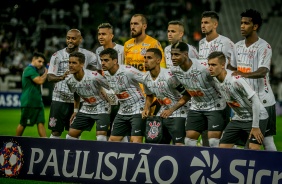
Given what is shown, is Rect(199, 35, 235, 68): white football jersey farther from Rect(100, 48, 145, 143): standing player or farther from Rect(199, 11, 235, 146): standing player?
Rect(100, 48, 145, 143): standing player

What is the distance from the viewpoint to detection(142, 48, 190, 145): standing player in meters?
8.63

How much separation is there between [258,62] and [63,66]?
12.0 ft

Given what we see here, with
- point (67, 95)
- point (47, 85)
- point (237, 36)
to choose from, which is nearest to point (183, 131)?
point (67, 95)

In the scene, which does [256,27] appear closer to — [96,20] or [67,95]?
[67,95]

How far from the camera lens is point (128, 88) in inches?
360

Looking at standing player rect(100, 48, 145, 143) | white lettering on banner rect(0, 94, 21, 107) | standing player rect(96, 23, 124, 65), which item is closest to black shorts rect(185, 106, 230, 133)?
standing player rect(100, 48, 145, 143)

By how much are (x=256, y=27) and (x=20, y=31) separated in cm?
1903

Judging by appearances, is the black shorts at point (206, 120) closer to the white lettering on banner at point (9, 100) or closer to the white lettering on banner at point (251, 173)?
the white lettering on banner at point (251, 173)

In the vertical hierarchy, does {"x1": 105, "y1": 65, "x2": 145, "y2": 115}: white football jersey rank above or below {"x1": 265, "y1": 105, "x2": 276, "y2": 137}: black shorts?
above

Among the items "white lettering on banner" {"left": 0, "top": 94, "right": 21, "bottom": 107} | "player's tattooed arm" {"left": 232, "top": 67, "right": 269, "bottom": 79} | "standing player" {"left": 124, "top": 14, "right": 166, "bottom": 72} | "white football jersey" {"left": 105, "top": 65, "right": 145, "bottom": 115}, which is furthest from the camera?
"white lettering on banner" {"left": 0, "top": 94, "right": 21, "bottom": 107}

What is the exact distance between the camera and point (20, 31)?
25.9 m

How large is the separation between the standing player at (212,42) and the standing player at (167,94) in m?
0.56

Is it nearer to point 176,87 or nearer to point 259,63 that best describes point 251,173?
point 259,63

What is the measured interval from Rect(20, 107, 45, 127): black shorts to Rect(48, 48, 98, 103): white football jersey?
155 centimetres
